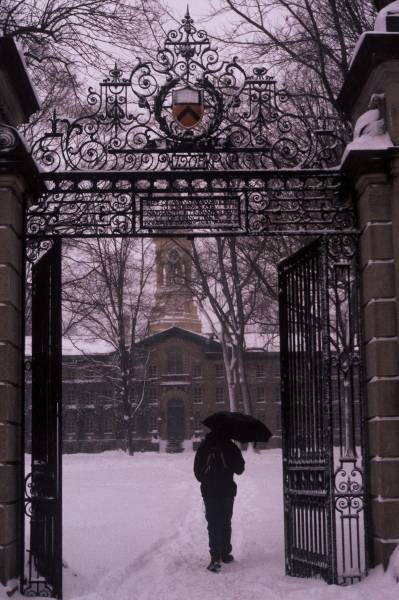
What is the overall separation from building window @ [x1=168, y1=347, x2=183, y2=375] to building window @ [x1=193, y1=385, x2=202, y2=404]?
1820 millimetres

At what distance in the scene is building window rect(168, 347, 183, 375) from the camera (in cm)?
6894

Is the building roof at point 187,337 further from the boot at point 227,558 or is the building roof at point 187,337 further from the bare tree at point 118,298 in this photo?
the boot at point 227,558

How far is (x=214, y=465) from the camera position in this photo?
36.2 feet

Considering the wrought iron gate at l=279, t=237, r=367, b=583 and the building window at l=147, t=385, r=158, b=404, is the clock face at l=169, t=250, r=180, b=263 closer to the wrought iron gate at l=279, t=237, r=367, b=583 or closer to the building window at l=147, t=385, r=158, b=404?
the wrought iron gate at l=279, t=237, r=367, b=583

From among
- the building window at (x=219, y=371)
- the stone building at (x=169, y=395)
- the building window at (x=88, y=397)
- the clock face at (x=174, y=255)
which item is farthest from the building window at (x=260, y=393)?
the clock face at (x=174, y=255)

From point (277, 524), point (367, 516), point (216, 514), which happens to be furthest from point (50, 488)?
point (277, 524)

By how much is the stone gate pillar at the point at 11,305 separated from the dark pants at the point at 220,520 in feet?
9.19

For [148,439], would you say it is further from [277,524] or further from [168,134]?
[168,134]

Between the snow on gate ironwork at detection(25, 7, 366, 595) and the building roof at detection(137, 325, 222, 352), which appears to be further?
the building roof at detection(137, 325, 222, 352)

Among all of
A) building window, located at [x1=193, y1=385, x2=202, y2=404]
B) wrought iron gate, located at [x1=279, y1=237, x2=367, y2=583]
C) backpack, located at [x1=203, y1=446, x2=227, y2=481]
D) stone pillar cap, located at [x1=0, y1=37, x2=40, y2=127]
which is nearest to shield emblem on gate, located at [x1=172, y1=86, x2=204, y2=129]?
stone pillar cap, located at [x1=0, y1=37, x2=40, y2=127]

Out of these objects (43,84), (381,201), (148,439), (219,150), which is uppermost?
(43,84)

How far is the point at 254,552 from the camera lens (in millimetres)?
11883

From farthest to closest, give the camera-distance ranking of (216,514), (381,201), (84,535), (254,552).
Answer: (84,535) < (254,552) < (216,514) < (381,201)

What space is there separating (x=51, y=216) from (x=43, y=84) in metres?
7.72
